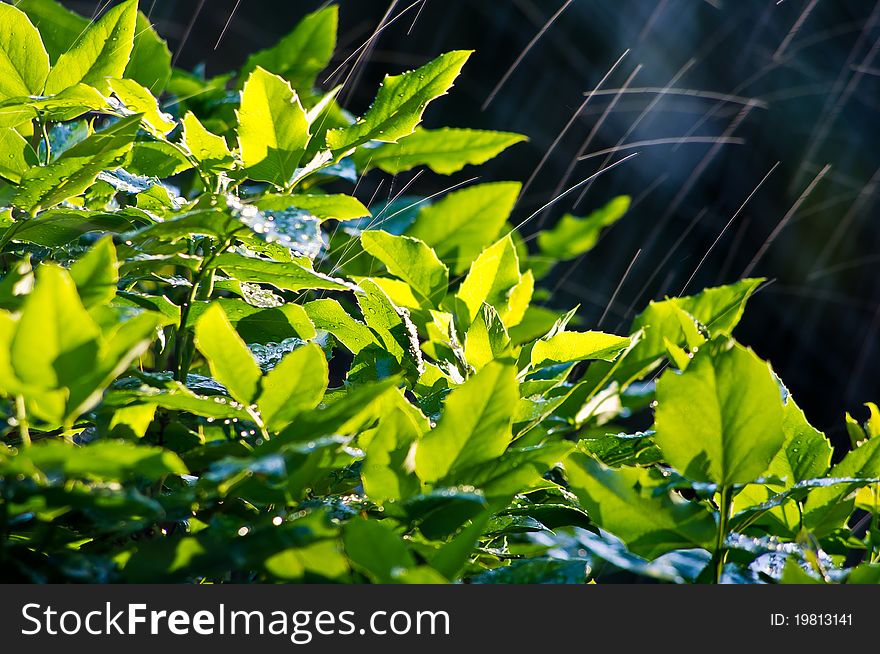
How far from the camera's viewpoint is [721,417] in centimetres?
41

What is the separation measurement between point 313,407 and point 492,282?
0.22m

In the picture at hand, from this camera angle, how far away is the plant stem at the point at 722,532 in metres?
0.43

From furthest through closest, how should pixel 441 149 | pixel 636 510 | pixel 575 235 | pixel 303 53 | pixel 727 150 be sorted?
1. pixel 727 150
2. pixel 575 235
3. pixel 303 53
4. pixel 441 149
5. pixel 636 510

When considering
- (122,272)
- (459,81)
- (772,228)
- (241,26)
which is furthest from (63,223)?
(772,228)

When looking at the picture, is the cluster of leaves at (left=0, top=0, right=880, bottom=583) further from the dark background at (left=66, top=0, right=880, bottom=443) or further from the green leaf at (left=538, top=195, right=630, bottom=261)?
the dark background at (left=66, top=0, right=880, bottom=443)

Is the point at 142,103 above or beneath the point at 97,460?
above

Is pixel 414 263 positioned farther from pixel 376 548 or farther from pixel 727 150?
pixel 727 150

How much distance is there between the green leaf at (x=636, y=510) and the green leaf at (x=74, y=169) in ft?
1.05

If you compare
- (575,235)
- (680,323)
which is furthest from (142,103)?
(575,235)

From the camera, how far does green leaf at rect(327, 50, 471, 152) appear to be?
530 millimetres

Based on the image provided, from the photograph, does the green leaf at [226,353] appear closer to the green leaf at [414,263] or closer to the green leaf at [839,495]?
the green leaf at [414,263]

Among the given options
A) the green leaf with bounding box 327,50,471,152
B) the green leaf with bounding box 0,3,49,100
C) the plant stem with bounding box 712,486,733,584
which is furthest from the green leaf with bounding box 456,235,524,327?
the green leaf with bounding box 0,3,49,100

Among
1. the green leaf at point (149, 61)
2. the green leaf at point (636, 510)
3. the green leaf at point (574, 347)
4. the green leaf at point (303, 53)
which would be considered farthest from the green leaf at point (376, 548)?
the green leaf at point (303, 53)

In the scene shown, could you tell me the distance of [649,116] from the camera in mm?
3705
